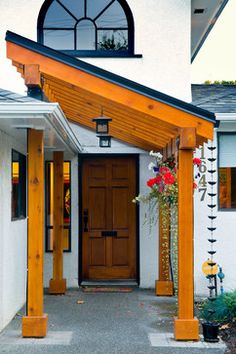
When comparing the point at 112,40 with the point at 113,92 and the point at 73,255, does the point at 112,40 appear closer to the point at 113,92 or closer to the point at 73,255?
the point at 73,255

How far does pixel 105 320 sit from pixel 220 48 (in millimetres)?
29393

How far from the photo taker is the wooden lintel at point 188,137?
7.87m

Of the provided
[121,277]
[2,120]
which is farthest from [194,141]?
[121,277]

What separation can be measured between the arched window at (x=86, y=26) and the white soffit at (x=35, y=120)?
9.81ft

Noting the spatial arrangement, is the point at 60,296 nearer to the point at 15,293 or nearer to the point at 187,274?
the point at 15,293

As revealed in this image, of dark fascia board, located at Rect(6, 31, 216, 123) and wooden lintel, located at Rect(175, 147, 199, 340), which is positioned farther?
wooden lintel, located at Rect(175, 147, 199, 340)

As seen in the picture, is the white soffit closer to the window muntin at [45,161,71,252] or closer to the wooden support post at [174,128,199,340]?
the wooden support post at [174,128,199,340]

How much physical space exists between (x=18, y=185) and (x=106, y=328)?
254 cm

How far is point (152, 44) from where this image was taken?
1222cm

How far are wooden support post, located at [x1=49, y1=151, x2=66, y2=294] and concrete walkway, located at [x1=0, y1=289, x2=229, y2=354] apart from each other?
0.23 m

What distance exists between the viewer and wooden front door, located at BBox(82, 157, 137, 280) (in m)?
12.9

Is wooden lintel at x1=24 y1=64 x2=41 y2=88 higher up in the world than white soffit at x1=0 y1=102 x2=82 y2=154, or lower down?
higher up

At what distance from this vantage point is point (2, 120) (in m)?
7.66

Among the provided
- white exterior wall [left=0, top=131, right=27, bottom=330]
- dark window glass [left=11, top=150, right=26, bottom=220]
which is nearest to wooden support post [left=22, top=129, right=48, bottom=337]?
white exterior wall [left=0, top=131, right=27, bottom=330]
